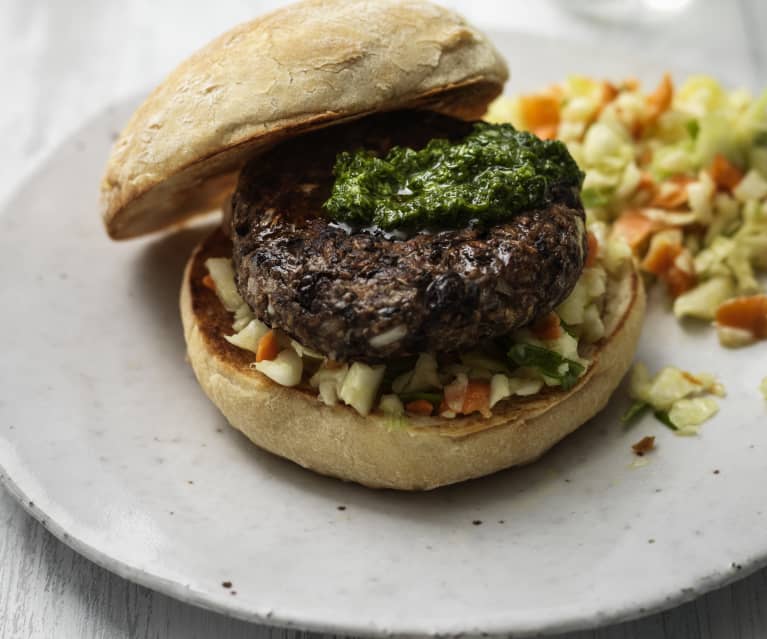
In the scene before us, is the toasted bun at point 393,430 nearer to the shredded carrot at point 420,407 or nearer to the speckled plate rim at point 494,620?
the shredded carrot at point 420,407

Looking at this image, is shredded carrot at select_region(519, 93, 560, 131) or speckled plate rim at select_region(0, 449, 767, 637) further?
shredded carrot at select_region(519, 93, 560, 131)

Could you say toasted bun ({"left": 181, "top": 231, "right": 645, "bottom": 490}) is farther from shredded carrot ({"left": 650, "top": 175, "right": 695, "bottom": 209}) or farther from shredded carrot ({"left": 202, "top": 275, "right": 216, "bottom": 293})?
shredded carrot ({"left": 650, "top": 175, "right": 695, "bottom": 209})

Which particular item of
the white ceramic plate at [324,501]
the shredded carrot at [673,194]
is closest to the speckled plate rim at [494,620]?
the white ceramic plate at [324,501]

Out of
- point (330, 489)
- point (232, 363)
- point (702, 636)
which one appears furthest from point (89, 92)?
point (702, 636)

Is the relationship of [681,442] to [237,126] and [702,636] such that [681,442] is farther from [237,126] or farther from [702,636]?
[237,126]

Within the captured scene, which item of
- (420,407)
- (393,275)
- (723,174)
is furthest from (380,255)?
(723,174)

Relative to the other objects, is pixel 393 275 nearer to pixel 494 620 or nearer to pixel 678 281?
pixel 494 620

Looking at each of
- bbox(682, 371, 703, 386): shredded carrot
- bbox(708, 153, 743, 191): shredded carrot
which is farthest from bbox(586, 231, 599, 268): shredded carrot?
bbox(708, 153, 743, 191): shredded carrot

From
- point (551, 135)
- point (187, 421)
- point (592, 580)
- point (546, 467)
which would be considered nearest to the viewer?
point (592, 580)
